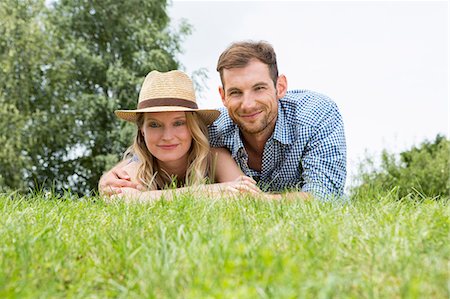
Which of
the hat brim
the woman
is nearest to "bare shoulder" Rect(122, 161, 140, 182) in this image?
the woman

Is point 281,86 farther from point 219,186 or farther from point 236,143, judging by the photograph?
point 219,186

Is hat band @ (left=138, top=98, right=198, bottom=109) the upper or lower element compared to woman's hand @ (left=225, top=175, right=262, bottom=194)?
upper

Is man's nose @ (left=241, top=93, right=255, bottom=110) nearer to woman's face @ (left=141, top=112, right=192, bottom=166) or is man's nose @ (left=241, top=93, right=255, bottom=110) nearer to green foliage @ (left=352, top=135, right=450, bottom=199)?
woman's face @ (left=141, top=112, right=192, bottom=166)

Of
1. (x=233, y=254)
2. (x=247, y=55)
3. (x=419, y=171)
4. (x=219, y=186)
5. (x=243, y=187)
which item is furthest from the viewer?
(x=419, y=171)

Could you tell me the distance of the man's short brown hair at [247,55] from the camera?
5516mm

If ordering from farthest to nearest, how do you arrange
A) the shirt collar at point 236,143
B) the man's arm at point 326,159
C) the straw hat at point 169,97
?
1. the shirt collar at point 236,143
2. the straw hat at point 169,97
3. the man's arm at point 326,159

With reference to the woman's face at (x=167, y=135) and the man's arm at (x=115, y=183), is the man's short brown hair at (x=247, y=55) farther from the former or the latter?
the man's arm at (x=115, y=183)

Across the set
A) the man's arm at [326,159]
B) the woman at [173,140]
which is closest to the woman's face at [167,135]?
the woman at [173,140]

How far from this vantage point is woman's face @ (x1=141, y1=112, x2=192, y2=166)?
18.3ft

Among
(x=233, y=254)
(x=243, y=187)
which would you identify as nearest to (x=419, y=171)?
(x=243, y=187)

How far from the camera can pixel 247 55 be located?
5.56m

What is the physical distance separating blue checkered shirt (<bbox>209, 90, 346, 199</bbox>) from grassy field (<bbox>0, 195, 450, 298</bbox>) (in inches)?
69.5

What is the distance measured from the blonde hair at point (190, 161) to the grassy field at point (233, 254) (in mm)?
1983

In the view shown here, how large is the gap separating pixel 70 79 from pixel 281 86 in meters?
18.6
